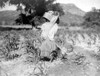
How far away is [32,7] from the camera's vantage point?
63.3ft

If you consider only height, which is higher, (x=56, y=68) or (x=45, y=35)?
(x=45, y=35)

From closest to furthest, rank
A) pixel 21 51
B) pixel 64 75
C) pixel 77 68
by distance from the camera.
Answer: pixel 64 75 < pixel 77 68 < pixel 21 51

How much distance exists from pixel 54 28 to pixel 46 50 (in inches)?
28.6

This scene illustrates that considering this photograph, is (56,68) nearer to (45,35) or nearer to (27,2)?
(45,35)

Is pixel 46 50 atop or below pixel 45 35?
below

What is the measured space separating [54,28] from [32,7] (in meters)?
17.0

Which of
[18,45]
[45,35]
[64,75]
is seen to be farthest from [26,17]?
[64,75]

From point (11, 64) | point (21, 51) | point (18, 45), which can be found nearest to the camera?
point (11, 64)

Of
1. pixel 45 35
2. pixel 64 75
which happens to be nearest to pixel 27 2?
pixel 45 35

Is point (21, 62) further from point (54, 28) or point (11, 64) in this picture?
point (54, 28)

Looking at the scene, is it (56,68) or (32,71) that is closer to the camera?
(32,71)

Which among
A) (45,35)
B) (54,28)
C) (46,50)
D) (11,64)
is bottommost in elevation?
(11,64)

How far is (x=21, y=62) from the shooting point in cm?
338

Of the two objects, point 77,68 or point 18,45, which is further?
point 18,45
